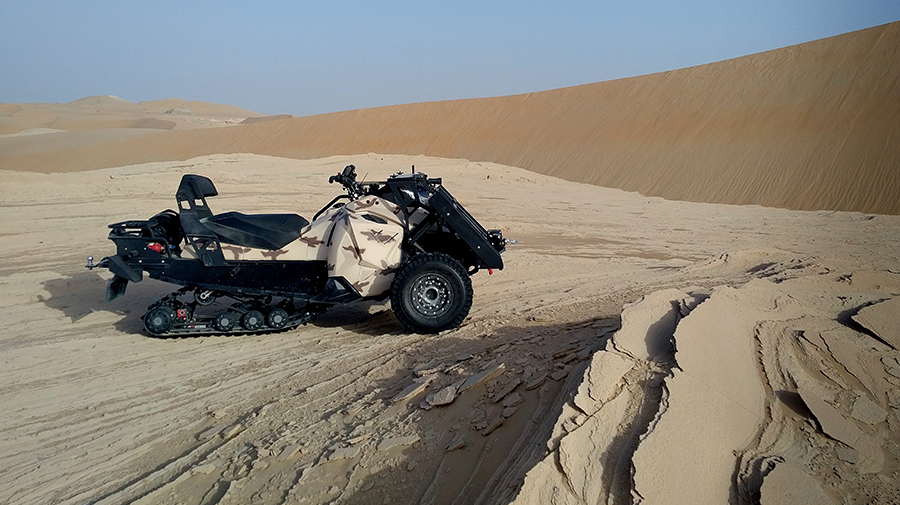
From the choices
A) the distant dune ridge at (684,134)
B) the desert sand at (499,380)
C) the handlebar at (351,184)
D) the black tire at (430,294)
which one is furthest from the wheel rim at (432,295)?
the distant dune ridge at (684,134)

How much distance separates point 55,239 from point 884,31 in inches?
1298

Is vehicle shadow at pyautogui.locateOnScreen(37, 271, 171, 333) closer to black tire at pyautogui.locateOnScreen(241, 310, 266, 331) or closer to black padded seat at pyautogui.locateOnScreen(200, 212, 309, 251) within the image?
black tire at pyautogui.locateOnScreen(241, 310, 266, 331)

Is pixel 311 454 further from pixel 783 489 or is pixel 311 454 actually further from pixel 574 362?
pixel 783 489

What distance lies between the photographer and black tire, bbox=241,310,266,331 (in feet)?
22.0

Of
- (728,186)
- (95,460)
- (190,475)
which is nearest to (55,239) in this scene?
(95,460)

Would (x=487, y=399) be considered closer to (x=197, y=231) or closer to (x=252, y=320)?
(x=252, y=320)

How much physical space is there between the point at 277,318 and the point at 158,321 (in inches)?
48.8

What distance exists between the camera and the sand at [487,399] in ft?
9.50

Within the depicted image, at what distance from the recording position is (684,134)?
28750mm

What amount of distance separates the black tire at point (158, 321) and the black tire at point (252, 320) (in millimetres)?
776

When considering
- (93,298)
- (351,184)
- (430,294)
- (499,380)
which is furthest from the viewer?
(93,298)

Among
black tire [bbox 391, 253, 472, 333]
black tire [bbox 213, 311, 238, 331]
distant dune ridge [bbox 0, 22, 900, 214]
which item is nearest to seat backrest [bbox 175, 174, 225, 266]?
black tire [bbox 213, 311, 238, 331]

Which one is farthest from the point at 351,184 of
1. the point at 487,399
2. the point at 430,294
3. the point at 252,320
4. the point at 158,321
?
the point at 487,399

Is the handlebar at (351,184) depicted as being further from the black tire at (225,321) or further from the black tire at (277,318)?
the black tire at (225,321)
